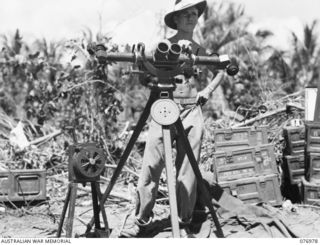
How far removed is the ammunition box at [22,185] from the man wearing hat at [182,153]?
2.65m

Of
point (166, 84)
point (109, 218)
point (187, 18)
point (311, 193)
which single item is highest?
point (187, 18)

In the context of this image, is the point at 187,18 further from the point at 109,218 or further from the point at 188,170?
the point at 109,218

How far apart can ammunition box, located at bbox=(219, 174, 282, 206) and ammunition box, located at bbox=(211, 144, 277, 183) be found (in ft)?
0.39

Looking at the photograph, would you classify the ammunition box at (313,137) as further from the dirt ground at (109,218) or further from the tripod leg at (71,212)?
the tripod leg at (71,212)

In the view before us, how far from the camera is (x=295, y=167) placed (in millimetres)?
7133

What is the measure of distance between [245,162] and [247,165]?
44 millimetres

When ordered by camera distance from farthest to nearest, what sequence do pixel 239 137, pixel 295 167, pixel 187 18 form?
pixel 295 167, pixel 239 137, pixel 187 18

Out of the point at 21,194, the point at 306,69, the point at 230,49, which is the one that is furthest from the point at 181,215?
the point at 306,69

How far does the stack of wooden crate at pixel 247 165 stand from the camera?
21.6 ft

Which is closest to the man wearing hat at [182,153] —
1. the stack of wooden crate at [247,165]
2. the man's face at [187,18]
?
the man's face at [187,18]

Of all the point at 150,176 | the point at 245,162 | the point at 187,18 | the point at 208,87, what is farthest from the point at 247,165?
the point at 187,18

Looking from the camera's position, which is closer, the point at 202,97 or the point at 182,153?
the point at 202,97

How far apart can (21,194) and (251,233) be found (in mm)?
3494

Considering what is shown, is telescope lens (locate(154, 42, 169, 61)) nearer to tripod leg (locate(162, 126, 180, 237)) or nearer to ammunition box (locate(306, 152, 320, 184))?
tripod leg (locate(162, 126, 180, 237))
